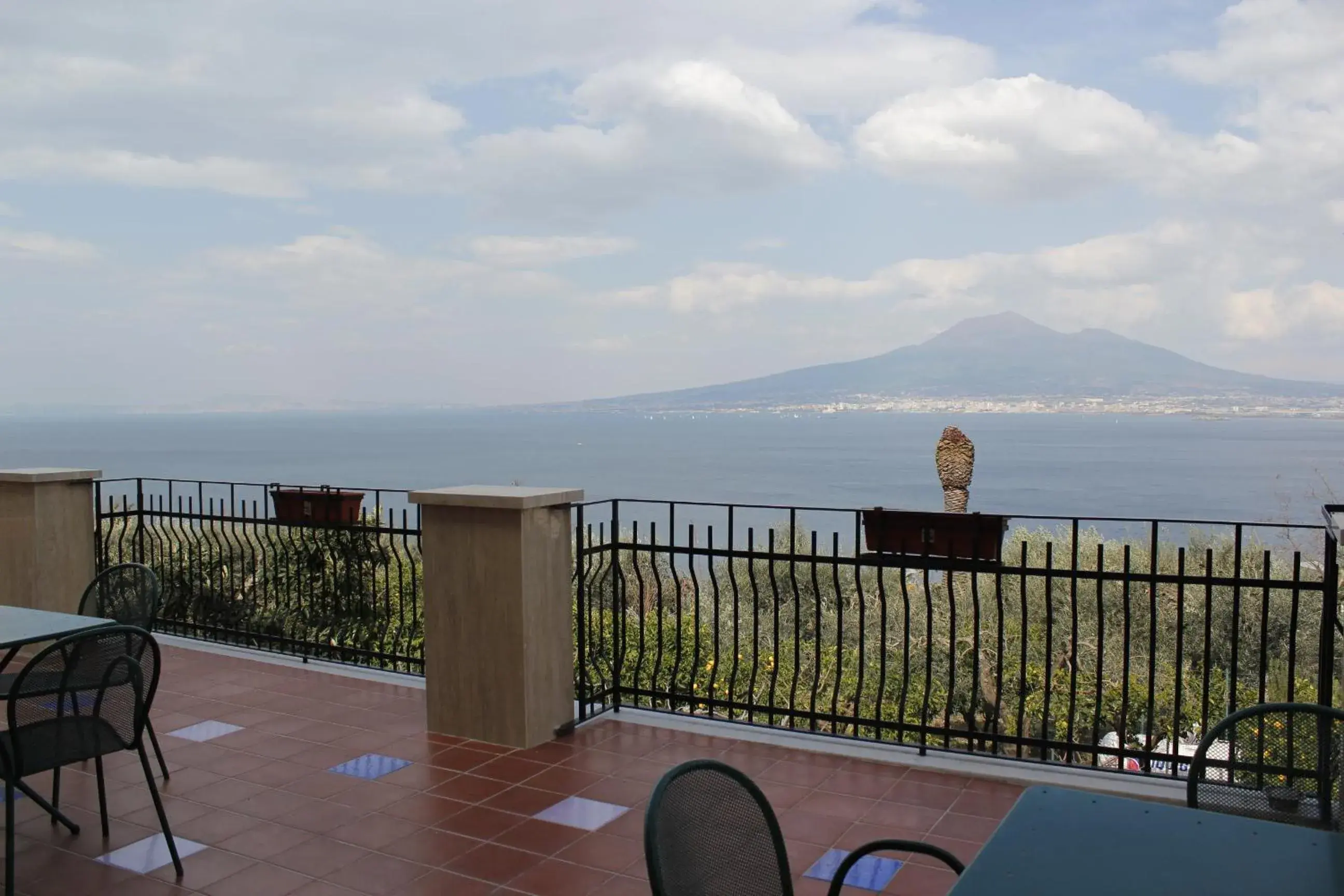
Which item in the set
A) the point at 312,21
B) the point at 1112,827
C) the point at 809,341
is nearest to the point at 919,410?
the point at 809,341

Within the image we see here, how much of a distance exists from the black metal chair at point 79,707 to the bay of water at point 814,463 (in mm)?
29671

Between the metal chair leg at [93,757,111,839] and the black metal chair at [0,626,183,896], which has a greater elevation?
the black metal chair at [0,626,183,896]

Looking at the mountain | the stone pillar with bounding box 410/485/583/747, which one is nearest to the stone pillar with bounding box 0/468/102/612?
the stone pillar with bounding box 410/485/583/747

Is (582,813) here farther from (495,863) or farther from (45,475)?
(45,475)

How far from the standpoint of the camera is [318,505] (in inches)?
242

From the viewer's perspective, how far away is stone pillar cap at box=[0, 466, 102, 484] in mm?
6477

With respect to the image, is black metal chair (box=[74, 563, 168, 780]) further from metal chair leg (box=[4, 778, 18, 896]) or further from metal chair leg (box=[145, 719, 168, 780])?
metal chair leg (box=[4, 778, 18, 896])

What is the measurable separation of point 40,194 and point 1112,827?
82060 mm

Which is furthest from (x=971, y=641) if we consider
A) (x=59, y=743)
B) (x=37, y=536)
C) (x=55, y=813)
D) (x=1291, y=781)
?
(x=59, y=743)

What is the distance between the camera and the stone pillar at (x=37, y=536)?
6504 millimetres

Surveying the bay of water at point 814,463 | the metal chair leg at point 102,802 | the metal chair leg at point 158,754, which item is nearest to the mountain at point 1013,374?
the bay of water at point 814,463

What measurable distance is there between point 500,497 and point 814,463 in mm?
93414

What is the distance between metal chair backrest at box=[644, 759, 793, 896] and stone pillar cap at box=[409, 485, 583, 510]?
115 inches

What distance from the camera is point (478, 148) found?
80.1m
